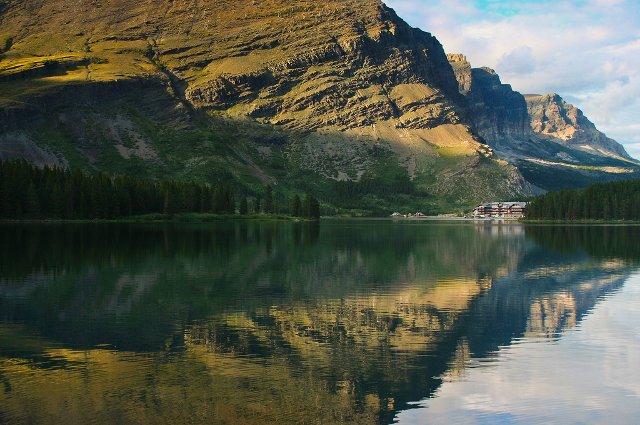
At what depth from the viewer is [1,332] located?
4372cm

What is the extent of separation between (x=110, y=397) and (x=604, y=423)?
1948 cm

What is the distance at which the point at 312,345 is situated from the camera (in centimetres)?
4128

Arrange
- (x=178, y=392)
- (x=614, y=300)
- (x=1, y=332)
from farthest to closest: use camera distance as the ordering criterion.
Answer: (x=614, y=300)
(x=1, y=332)
(x=178, y=392)

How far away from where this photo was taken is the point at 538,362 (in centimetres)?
3888

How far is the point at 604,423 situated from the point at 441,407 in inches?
246

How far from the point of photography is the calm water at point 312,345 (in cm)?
3011

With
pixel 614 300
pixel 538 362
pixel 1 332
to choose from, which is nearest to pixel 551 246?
pixel 614 300

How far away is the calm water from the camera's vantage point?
30113 mm

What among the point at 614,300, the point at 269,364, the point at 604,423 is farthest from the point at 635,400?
the point at 614,300

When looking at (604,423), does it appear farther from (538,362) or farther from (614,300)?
(614,300)

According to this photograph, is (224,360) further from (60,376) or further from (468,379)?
(468,379)

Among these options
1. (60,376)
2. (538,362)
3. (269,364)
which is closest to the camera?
(60,376)

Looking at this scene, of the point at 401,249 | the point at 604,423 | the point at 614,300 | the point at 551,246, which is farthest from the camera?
the point at 551,246

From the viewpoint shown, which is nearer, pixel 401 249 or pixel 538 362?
pixel 538 362
